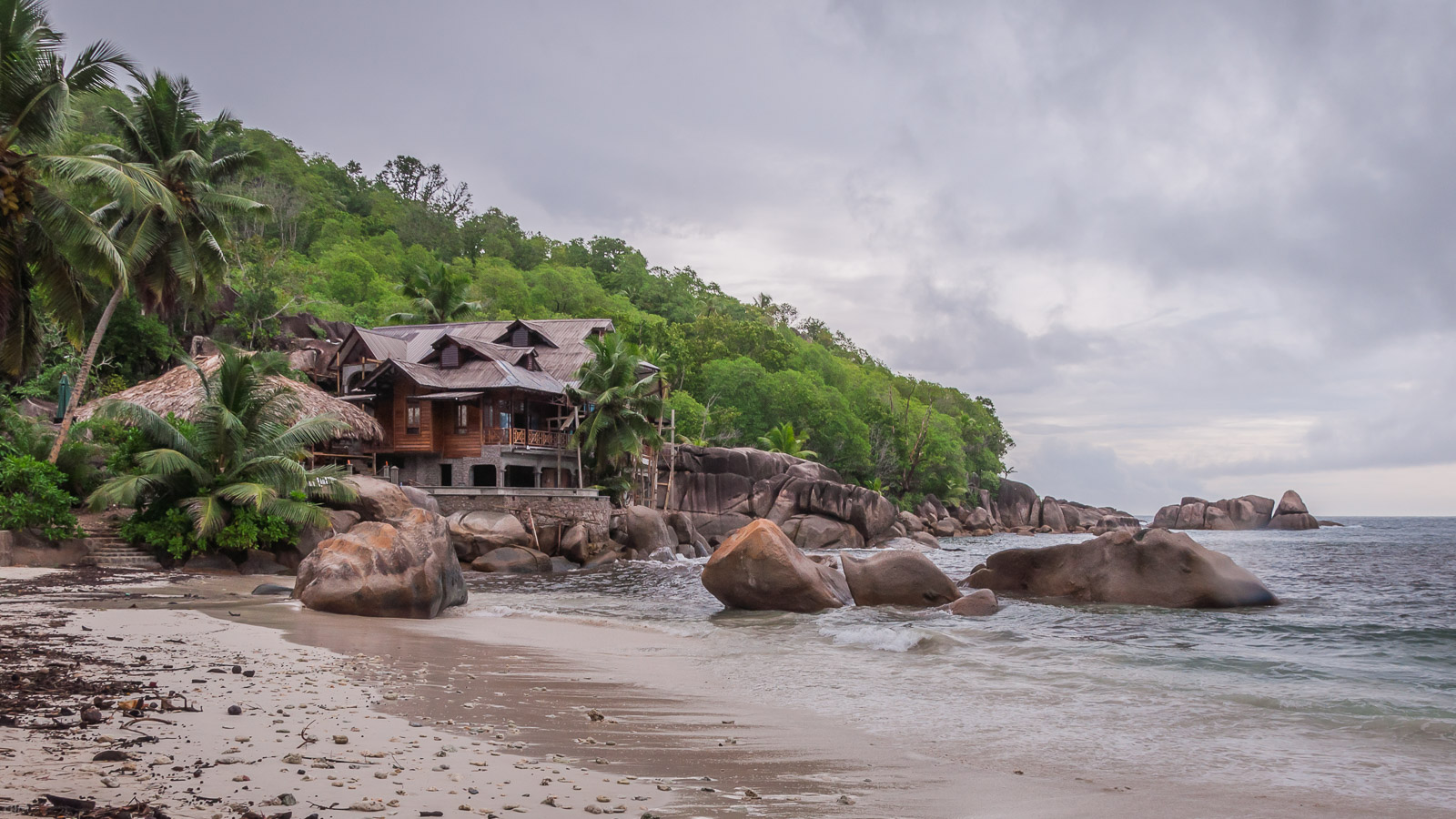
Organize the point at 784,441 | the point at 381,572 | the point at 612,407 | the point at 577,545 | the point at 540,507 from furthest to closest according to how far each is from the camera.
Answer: the point at 784,441 → the point at 612,407 → the point at 540,507 → the point at 577,545 → the point at 381,572

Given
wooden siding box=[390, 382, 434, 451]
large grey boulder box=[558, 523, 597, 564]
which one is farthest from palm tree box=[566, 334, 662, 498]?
wooden siding box=[390, 382, 434, 451]

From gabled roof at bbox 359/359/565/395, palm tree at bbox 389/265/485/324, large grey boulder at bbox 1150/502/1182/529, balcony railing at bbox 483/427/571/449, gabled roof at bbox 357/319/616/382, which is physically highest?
palm tree at bbox 389/265/485/324

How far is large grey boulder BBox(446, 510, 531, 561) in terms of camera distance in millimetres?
28297

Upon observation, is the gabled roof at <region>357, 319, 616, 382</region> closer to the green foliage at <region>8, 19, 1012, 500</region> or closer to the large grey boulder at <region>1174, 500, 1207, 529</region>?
the green foliage at <region>8, 19, 1012, 500</region>

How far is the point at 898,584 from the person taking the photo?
55.2 ft

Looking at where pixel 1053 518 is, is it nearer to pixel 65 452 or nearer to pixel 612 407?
pixel 612 407

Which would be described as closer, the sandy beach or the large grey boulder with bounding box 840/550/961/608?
the sandy beach

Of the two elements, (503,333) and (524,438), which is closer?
(524,438)

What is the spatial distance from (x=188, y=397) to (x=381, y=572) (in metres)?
17.8

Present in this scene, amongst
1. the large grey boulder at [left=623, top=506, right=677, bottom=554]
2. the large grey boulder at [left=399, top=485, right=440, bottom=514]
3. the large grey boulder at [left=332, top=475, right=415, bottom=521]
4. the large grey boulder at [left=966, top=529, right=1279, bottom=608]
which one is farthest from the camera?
the large grey boulder at [left=623, top=506, right=677, bottom=554]

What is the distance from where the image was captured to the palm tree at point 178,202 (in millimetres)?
24922

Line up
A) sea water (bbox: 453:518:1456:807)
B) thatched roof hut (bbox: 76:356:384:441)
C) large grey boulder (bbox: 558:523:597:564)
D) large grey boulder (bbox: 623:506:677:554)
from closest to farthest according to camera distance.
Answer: sea water (bbox: 453:518:1456:807)
thatched roof hut (bbox: 76:356:384:441)
large grey boulder (bbox: 558:523:597:564)
large grey boulder (bbox: 623:506:677:554)

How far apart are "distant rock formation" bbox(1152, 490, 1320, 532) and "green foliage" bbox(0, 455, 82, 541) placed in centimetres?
7439

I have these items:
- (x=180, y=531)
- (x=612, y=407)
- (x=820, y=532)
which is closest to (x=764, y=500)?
(x=820, y=532)
